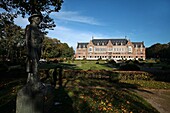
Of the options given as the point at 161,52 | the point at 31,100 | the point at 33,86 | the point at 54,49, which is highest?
the point at 54,49

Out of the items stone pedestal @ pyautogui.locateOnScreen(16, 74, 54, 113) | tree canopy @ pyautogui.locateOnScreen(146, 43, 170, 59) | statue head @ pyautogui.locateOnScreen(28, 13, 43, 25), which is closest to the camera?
stone pedestal @ pyautogui.locateOnScreen(16, 74, 54, 113)

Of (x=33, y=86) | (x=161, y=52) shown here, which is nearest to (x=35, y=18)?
(x=33, y=86)

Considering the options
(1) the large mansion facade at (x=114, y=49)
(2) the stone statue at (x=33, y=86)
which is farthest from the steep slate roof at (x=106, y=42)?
(2) the stone statue at (x=33, y=86)

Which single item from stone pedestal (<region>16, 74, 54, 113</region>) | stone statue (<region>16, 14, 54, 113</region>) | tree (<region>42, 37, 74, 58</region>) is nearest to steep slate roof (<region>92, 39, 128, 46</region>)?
tree (<region>42, 37, 74, 58</region>)

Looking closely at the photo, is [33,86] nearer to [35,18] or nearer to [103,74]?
[35,18]

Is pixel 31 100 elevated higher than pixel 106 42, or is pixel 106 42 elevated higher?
pixel 106 42

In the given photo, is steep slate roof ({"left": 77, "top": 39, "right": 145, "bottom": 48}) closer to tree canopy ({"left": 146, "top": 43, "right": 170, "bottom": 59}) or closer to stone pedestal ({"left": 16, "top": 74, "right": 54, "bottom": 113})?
tree canopy ({"left": 146, "top": 43, "right": 170, "bottom": 59})

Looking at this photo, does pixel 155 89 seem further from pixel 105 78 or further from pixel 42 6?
pixel 42 6

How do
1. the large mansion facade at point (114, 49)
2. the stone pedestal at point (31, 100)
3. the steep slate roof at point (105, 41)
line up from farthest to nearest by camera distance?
the steep slate roof at point (105, 41) < the large mansion facade at point (114, 49) < the stone pedestal at point (31, 100)

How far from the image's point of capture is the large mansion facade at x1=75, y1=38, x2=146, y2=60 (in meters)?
87.6

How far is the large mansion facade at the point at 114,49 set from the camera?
87.6 meters

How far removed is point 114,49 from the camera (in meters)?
89.1

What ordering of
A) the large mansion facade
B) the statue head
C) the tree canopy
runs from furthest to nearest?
the large mansion facade → the tree canopy → the statue head

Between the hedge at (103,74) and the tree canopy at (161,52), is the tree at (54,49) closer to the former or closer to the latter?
the tree canopy at (161,52)
